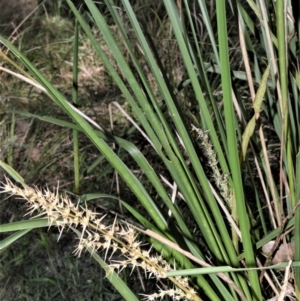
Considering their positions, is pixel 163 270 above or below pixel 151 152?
above

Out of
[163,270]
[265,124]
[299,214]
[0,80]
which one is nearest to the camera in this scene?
[163,270]

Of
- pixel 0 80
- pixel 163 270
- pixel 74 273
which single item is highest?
pixel 163 270

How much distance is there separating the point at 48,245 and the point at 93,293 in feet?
0.75

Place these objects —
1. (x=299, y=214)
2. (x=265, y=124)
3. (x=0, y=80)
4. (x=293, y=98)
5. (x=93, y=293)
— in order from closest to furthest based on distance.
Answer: (x=299, y=214) < (x=293, y=98) < (x=93, y=293) < (x=265, y=124) < (x=0, y=80)

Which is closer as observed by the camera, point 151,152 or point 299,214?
point 299,214

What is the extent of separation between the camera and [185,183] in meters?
0.77

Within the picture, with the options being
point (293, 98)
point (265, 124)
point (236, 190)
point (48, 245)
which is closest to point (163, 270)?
point (236, 190)

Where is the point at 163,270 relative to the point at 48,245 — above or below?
above

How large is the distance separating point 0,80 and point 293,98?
145 cm

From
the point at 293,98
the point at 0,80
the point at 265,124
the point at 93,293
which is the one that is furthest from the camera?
the point at 0,80

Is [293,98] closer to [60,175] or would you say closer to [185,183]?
[185,183]

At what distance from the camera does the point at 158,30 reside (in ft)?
7.40

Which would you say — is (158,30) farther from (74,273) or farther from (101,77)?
(74,273)

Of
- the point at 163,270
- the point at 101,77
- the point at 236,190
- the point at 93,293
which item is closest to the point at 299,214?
the point at 236,190
